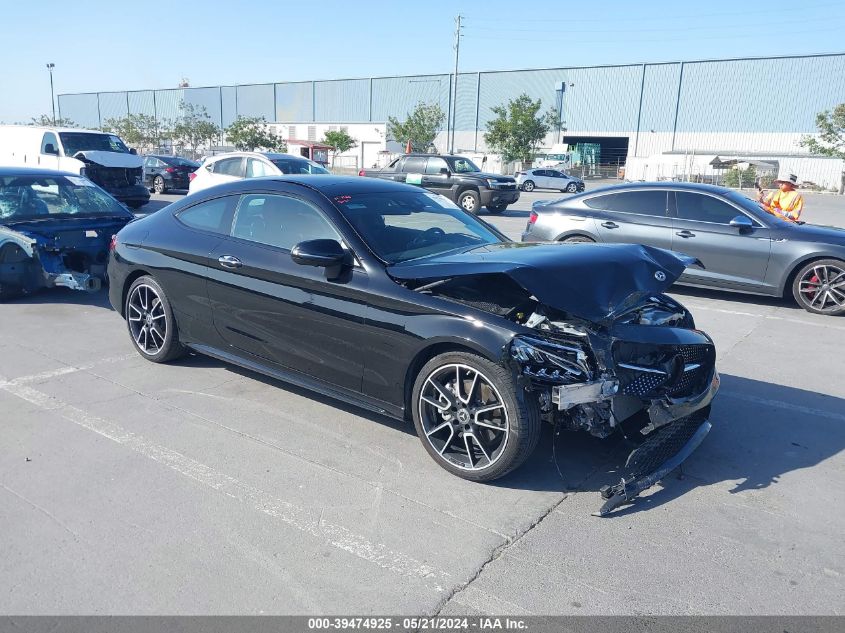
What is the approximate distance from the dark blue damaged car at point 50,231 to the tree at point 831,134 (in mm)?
53646

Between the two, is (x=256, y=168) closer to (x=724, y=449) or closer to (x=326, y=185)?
(x=326, y=185)

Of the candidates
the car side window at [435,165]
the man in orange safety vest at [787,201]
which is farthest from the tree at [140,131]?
the man in orange safety vest at [787,201]

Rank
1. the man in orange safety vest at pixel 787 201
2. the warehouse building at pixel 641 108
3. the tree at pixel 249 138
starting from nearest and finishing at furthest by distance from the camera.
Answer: the man in orange safety vest at pixel 787 201 < the warehouse building at pixel 641 108 < the tree at pixel 249 138

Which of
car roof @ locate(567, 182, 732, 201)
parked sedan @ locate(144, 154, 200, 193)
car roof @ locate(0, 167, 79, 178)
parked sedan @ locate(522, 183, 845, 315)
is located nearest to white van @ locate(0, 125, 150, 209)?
parked sedan @ locate(144, 154, 200, 193)

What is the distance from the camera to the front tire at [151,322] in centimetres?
574

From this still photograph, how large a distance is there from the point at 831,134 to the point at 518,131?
74.9 ft

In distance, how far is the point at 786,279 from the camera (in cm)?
873

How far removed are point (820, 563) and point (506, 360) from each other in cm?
177

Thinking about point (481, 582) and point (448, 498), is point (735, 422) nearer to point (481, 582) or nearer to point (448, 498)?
point (448, 498)

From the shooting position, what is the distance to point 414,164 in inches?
863

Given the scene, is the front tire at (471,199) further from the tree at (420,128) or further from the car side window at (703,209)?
the tree at (420,128)

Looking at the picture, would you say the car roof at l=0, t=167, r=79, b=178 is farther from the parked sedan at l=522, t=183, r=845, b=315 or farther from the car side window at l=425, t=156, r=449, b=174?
the car side window at l=425, t=156, r=449, b=174

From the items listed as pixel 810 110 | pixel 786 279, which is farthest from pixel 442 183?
pixel 810 110

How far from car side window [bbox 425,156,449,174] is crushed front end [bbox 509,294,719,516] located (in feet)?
58.0
